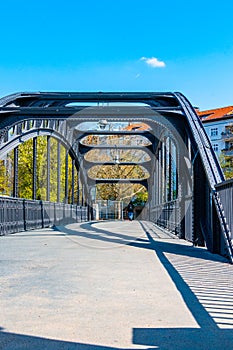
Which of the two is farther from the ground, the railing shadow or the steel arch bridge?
the steel arch bridge

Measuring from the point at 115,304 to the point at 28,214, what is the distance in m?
10.8

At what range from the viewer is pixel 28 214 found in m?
14.0

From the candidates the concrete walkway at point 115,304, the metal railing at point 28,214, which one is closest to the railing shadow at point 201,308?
the concrete walkway at point 115,304

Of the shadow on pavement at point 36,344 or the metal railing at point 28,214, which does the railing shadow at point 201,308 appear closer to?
the shadow on pavement at point 36,344

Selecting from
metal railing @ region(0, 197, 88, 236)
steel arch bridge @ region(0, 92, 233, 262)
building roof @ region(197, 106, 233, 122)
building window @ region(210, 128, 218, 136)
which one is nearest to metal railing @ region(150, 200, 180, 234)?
steel arch bridge @ region(0, 92, 233, 262)

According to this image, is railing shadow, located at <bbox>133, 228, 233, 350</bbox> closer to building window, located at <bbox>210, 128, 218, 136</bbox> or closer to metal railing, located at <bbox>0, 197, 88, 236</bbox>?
metal railing, located at <bbox>0, 197, 88, 236</bbox>

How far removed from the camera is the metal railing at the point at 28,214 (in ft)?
38.0

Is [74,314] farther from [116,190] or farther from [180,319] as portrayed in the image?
[116,190]

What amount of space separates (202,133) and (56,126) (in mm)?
10202

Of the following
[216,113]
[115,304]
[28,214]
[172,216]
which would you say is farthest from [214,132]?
[115,304]

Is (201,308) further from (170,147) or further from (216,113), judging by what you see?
(216,113)

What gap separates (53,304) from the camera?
3.52 m

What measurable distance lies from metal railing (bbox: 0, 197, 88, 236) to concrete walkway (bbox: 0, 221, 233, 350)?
17.2 ft

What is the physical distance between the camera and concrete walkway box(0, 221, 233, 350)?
8.54ft
